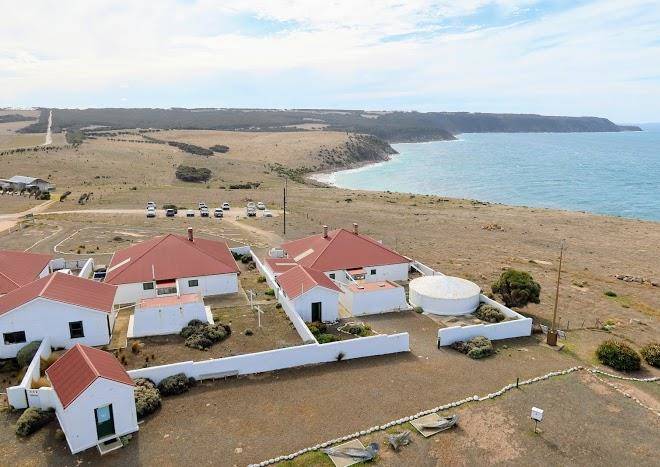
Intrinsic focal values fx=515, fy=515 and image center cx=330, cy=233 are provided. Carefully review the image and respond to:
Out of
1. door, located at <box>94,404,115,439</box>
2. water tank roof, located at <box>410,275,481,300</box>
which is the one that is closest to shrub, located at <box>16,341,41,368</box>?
door, located at <box>94,404,115,439</box>

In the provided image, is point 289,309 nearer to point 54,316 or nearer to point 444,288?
point 444,288

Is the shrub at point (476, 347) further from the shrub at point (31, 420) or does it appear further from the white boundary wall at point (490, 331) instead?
the shrub at point (31, 420)

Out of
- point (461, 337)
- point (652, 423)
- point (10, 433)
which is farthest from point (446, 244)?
point (10, 433)

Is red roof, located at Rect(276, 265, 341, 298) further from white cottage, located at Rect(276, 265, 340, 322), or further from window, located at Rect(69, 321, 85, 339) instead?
window, located at Rect(69, 321, 85, 339)

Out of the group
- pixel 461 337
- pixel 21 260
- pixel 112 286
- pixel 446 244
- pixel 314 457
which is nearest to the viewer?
pixel 314 457

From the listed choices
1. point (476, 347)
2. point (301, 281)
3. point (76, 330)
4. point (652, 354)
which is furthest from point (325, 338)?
point (652, 354)

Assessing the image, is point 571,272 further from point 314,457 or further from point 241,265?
point 314,457
